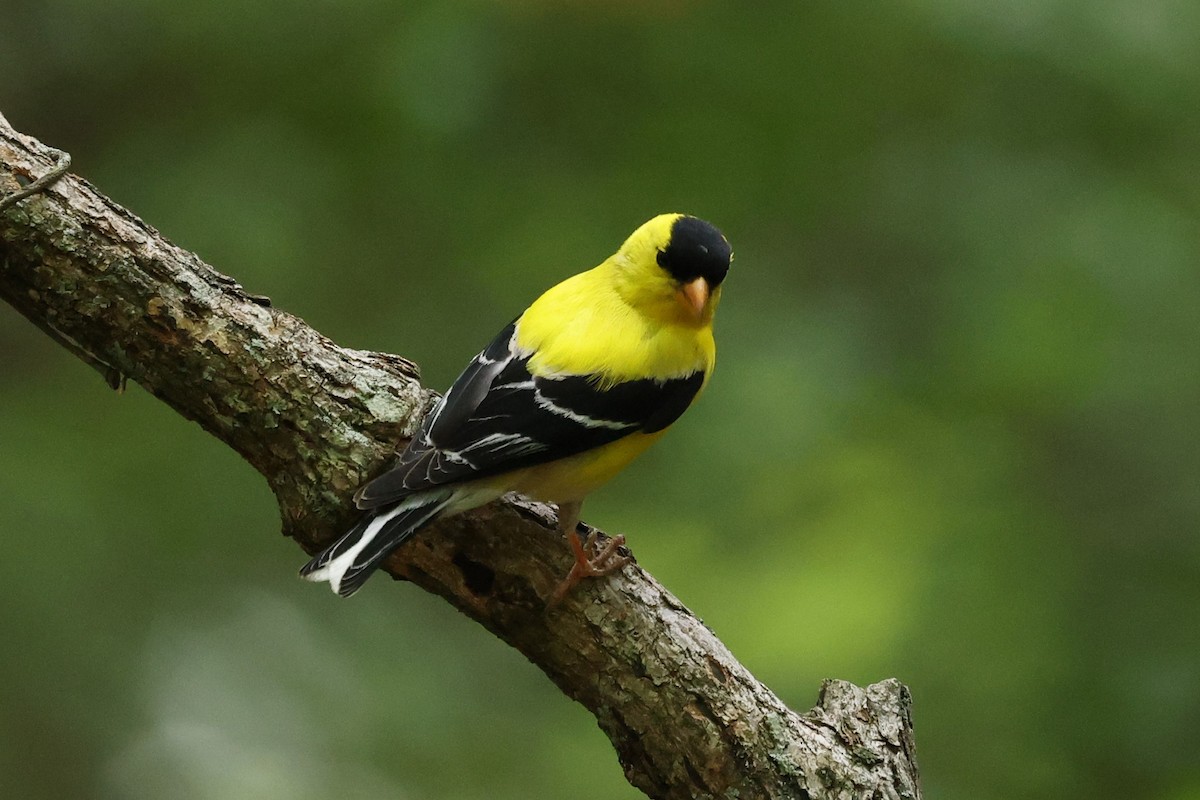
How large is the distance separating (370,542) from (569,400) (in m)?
0.65

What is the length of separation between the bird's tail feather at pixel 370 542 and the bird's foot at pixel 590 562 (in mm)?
297

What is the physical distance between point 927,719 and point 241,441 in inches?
83.0

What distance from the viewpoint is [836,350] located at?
374 centimetres

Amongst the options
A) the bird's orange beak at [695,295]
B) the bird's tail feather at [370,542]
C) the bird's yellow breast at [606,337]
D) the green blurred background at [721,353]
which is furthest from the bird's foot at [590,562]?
the green blurred background at [721,353]

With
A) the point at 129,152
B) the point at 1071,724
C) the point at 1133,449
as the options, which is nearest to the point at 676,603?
the point at 1071,724

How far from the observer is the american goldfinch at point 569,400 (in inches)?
91.2

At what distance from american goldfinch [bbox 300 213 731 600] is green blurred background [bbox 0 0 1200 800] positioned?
0.70 metres

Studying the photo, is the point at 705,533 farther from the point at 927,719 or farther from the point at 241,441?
the point at 241,441

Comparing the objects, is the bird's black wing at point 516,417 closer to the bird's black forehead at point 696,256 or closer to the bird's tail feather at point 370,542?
the bird's tail feather at point 370,542

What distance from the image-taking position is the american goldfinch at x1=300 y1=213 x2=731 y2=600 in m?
2.32

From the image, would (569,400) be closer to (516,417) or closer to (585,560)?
(516,417)

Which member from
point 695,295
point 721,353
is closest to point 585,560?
point 695,295

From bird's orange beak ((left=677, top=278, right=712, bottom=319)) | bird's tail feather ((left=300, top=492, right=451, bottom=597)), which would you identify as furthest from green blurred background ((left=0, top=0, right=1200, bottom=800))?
bird's tail feather ((left=300, top=492, right=451, bottom=597))

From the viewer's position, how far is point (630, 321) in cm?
301
